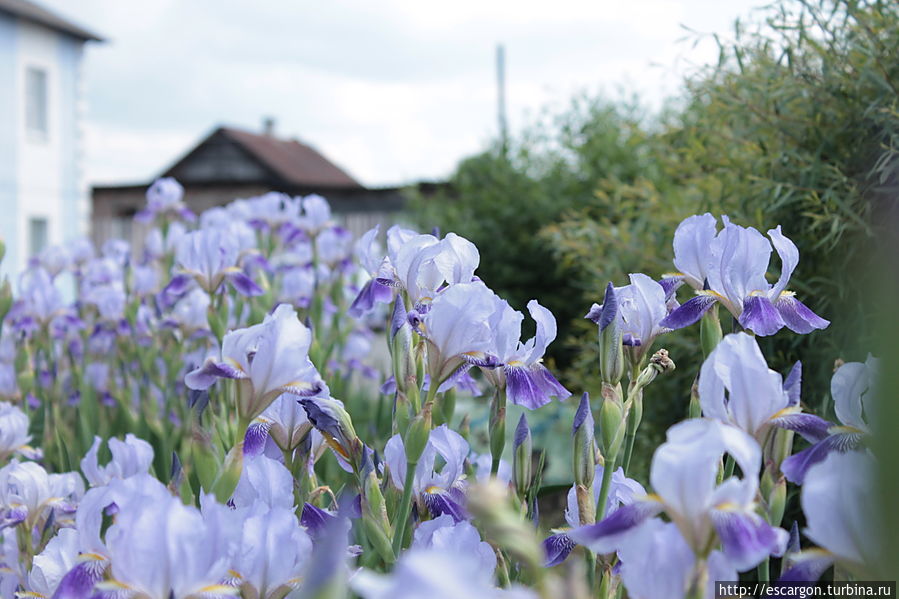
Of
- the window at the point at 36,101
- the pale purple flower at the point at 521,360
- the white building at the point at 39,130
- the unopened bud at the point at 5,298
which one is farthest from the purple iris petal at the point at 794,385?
the window at the point at 36,101

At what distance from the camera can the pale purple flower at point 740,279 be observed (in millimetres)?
1283

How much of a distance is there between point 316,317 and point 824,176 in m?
1.69

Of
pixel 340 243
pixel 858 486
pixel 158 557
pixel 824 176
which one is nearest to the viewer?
pixel 858 486

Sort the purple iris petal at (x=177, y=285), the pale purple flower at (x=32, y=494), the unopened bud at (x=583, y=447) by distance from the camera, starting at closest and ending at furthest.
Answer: the unopened bud at (x=583, y=447), the pale purple flower at (x=32, y=494), the purple iris petal at (x=177, y=285)

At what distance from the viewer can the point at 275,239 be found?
3842 millimetres

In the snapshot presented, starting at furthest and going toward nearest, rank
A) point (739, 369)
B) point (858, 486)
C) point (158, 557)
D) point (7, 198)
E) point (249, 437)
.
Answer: point (7, 198) < point (249, 437) < point (739, 369) < point (158, 557) < point (858, 486)

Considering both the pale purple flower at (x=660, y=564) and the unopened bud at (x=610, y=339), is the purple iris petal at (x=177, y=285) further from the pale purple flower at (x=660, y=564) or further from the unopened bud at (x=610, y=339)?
the pale purple flower at (x=660, y=564)

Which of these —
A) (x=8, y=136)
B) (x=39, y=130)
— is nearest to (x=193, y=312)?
(x=8, y=136)

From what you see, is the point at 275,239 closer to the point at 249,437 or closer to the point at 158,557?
the point at 249,437

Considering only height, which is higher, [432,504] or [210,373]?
[210,373]

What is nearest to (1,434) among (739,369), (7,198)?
(739,369)

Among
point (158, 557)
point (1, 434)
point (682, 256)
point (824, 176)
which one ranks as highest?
point (824, 176)

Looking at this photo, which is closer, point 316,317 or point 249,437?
point 249,437

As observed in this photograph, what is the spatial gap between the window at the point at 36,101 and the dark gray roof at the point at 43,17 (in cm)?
91
